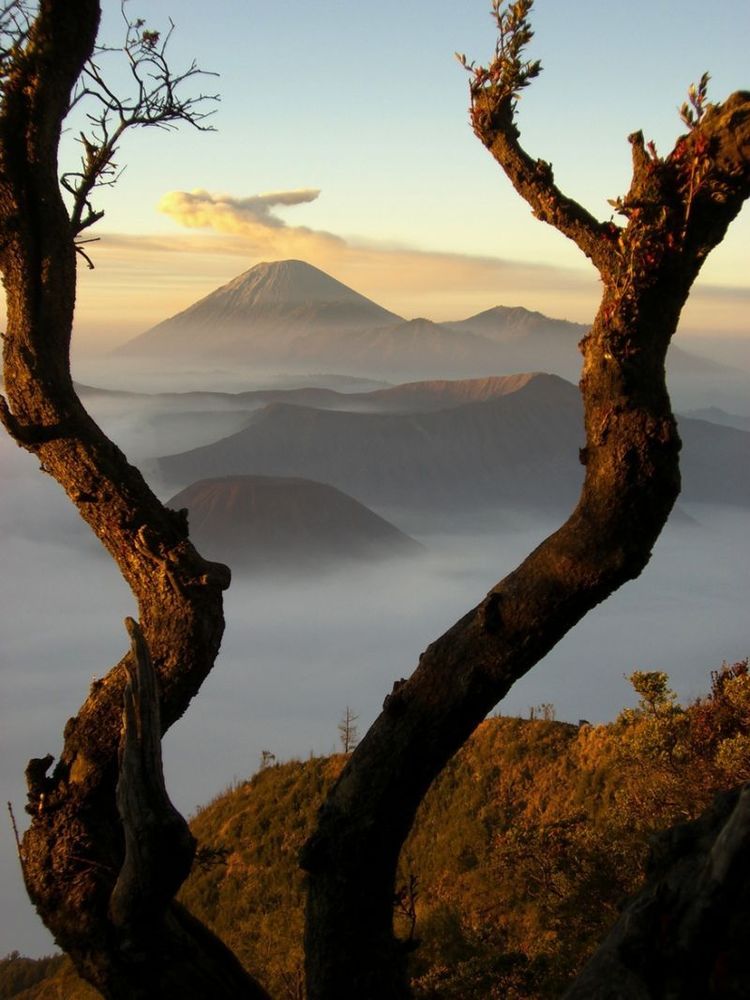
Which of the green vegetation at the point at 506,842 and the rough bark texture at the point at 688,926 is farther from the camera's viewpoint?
the green vegetation at the point at 506,842

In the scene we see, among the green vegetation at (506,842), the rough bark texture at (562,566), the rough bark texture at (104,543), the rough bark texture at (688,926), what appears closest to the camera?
the rough bark texture at (688,926)

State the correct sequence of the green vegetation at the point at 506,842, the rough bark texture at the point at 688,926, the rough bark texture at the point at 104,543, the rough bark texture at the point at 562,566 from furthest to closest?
the green vegetation at the point at 506,842 → the rough bark texture at the point at 104,543 → the rough bark texture at the point at 562,566 → the rough bark texture at the point at 688,926

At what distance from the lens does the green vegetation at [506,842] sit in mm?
9906

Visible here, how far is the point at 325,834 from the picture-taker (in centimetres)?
523

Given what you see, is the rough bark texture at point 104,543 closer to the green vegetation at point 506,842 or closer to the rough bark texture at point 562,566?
the rough bark texture at point 562,566

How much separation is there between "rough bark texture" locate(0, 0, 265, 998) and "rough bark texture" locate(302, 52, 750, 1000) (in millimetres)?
932

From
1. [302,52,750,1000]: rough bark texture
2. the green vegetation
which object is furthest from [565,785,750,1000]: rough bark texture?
the green vegetation

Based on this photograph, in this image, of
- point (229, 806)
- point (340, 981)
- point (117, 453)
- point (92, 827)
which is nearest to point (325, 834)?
point (340, 981)

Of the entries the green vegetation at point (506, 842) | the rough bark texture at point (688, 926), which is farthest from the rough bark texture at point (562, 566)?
the rough bark texture at point (688, 926)

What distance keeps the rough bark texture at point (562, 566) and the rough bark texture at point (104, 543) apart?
0.93m

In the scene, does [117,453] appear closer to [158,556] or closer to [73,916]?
[158,556]

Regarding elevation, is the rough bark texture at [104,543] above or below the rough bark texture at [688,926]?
above

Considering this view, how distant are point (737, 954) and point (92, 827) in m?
4.11

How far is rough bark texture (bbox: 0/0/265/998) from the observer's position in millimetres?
5500
